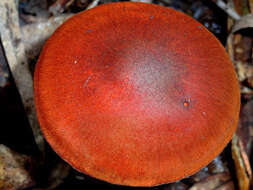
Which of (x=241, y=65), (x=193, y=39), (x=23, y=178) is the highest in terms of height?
(x=193, y=39)

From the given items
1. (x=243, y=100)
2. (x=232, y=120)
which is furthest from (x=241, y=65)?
(x=232, y=120)

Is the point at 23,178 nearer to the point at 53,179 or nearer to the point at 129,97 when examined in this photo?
the point at 53,179

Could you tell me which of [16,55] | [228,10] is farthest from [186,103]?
[228,10]

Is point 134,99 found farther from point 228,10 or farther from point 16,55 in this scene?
point 228,10

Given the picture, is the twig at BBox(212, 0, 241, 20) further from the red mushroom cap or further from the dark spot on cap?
the dark spot on cap

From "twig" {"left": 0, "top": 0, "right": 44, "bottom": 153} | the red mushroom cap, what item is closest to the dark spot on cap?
the red mushroom cap

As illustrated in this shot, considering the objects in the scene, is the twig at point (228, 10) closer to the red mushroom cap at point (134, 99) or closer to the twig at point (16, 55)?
the red mushroom cap at point (134, 99)

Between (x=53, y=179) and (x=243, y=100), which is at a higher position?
(x=243, y=100)
